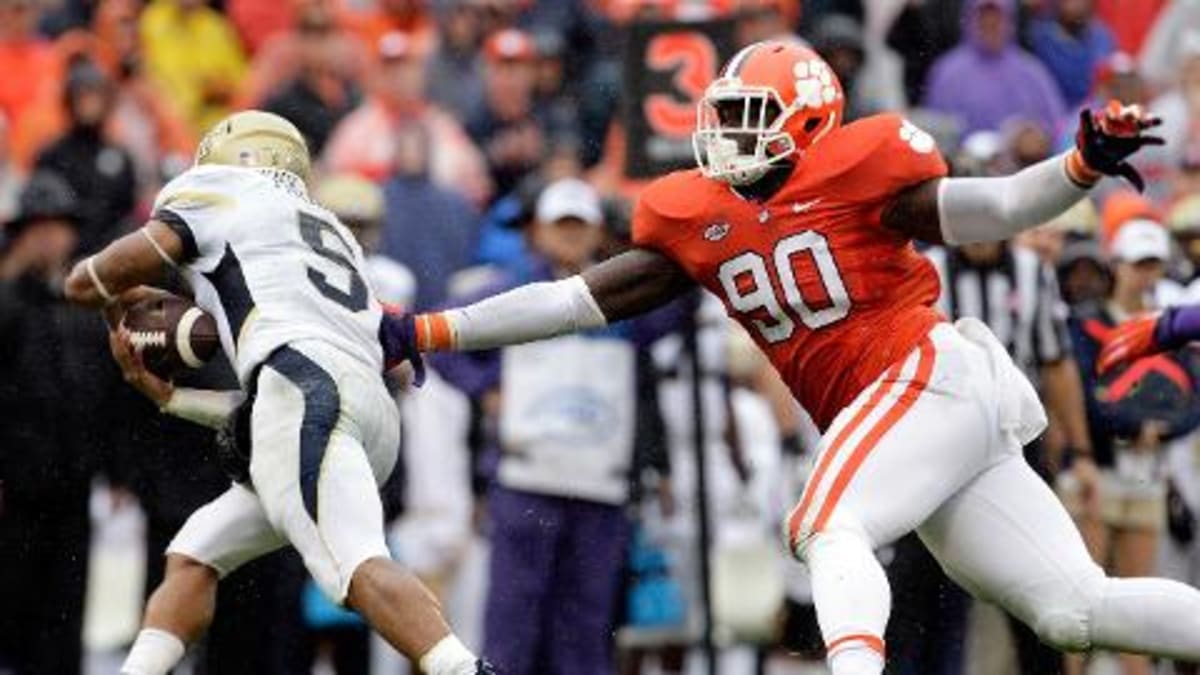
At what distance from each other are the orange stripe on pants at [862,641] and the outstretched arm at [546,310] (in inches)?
49.8

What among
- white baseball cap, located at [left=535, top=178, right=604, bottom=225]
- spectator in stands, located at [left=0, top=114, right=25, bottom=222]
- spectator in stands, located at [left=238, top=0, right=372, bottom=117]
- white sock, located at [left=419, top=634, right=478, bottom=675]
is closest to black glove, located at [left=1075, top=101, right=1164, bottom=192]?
white sock, located at [left=419, top=634, right=478, bottom=675]

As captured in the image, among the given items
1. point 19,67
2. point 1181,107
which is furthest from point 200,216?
point 1181,107

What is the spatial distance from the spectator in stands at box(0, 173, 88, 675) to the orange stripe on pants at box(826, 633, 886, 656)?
15.1ft

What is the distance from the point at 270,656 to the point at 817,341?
133 inches

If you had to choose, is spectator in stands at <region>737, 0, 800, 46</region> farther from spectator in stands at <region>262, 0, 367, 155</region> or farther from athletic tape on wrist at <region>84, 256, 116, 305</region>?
athletic tape on wrist at <region>84, 256, 116, 305</region>

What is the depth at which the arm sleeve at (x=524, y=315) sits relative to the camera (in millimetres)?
8945

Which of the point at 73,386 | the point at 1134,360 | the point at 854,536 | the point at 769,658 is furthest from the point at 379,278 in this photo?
the point at 854,536

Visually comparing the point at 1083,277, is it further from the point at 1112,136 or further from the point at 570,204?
the point at 1112,136

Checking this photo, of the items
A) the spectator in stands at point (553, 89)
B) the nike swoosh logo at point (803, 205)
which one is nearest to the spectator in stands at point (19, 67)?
the spectator in stands at point (553, 89)

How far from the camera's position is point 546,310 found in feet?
29.4

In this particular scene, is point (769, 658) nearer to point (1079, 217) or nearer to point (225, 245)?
point (1079, 217)

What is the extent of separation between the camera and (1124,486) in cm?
1180

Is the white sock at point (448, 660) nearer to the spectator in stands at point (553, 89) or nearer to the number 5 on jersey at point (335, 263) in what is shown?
the number 5 on jersey at point (335, 263)

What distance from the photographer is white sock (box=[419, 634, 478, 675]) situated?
8.25 meters
